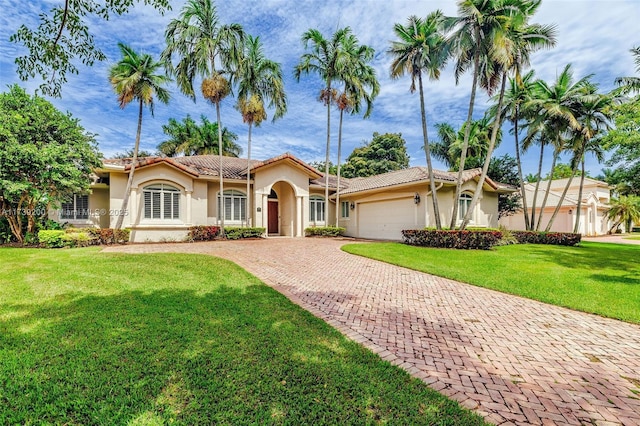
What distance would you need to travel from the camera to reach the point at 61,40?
4.89m

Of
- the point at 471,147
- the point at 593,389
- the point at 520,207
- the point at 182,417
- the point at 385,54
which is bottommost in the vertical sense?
the point at 593,389

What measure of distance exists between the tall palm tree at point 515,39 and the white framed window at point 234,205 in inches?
535

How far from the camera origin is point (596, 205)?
105 ft

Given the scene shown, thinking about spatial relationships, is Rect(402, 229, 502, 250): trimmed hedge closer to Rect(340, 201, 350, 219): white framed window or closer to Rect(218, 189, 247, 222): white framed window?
Rect(340, 201, 350, 219): white framed window

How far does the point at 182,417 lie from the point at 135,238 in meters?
16.2

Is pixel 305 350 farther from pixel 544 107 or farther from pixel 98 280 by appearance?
pixel 544 107

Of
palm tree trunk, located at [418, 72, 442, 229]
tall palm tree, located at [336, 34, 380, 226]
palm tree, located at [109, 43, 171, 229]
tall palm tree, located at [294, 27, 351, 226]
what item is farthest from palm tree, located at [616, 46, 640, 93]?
palm tree, located at [109, 43, 171, 229]

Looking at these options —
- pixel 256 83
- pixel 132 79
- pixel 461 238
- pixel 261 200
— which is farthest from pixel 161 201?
pixel 461 238

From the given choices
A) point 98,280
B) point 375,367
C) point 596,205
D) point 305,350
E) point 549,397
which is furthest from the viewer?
point 596,205

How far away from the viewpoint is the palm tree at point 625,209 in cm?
3167

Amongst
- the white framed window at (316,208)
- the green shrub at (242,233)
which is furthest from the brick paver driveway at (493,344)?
the white framed window at (316,208)

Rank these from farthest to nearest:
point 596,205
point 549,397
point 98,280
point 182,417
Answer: point 596,205
point 98,280
point 549,397
point 182,417

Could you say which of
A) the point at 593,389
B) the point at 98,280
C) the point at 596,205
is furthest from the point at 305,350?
the point at 596,205

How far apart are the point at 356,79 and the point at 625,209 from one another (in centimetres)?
3410
